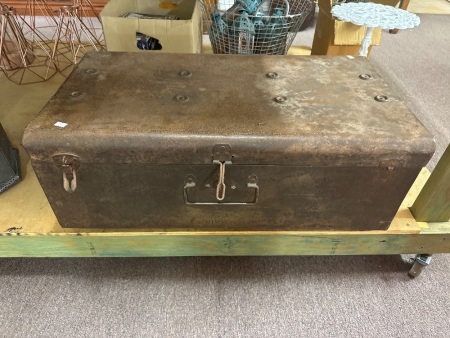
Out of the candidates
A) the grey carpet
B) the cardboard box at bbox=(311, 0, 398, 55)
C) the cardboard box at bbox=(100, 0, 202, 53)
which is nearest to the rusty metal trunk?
the grey carpet

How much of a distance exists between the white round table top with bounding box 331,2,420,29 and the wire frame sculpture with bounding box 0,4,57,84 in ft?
4.12

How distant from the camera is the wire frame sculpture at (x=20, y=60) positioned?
4.96 feet

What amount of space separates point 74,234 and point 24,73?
1.04m

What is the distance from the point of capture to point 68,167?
0.78 meters

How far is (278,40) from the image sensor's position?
140 centimetres

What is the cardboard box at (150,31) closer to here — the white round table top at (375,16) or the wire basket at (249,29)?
the wire basket at (249,29)

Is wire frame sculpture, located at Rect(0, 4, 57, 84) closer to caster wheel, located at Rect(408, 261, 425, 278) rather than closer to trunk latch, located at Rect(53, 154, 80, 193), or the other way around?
trunk latch, located at Rect(53, 154, 80, 193)

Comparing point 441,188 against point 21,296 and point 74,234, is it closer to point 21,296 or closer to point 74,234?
point 74,234

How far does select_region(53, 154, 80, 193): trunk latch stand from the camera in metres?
0.76

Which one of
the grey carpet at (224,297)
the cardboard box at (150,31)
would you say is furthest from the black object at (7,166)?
the cardboard box at (150,31)

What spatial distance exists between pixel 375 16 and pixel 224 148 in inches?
36.3

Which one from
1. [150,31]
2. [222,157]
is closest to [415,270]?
[222,157]

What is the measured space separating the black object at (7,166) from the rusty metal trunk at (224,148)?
0.27 metres

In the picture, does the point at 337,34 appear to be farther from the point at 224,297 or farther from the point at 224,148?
the point at 224,297
